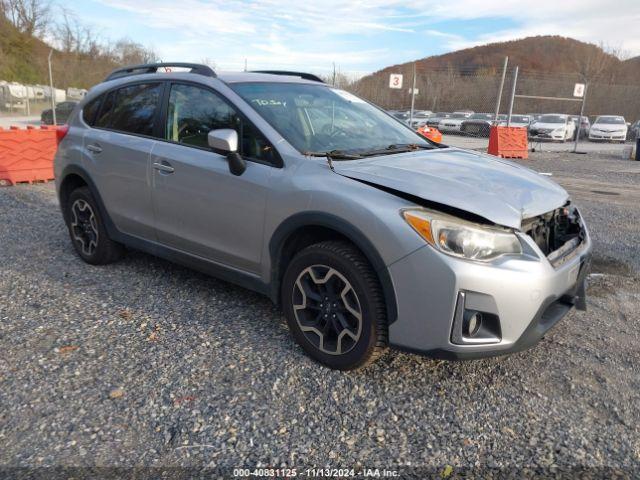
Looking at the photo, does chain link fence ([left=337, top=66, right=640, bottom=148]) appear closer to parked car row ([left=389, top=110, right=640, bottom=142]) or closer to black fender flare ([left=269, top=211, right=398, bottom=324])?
parked car row ([left=389, top=110, right=640, bottom=142])

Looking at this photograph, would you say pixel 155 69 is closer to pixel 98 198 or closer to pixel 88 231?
pixel 98 198

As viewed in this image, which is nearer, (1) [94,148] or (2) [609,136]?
Result: (1) [94,148]

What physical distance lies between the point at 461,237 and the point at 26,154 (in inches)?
352

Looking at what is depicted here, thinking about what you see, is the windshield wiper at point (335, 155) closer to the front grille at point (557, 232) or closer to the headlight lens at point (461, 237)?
the headlight lens at point (461, 237)

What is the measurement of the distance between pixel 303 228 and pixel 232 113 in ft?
3.34

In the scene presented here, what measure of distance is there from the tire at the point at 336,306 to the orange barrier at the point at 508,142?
13752 mm

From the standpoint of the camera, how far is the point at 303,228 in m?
3.10

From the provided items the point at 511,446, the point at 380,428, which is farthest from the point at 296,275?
the point at 511,446

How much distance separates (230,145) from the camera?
3207 mm

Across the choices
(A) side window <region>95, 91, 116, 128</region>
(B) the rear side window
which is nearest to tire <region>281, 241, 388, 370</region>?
(B) the rear side window

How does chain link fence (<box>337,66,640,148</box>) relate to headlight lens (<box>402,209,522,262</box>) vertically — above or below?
above

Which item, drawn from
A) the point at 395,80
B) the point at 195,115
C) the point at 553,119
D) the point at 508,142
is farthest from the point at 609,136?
the point at 195,115

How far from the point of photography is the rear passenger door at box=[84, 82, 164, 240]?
4.09 meters

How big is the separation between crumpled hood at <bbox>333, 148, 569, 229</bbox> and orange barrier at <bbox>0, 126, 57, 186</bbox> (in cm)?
795
